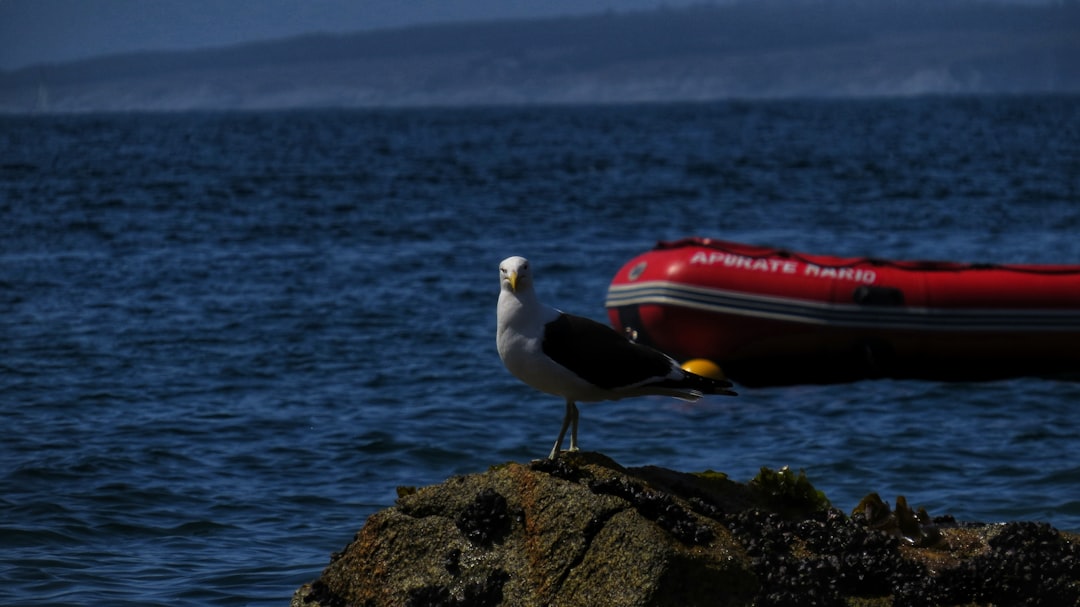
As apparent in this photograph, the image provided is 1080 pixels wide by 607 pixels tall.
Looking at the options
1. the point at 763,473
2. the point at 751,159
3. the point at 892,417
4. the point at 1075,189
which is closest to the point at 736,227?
the point at 1075,189

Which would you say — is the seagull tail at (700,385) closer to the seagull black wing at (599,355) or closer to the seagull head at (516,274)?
the seagull black wing at (599,355)

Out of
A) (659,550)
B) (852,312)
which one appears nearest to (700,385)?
(659,550)

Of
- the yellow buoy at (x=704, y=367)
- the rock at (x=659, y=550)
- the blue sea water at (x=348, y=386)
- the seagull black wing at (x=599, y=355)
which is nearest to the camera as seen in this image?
the rock at (x=659, y=550)

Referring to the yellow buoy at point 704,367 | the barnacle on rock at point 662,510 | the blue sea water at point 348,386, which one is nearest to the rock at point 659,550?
the barnacle on rock at point 662,510

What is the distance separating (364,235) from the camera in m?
27.2

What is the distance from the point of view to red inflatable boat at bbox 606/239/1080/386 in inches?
524

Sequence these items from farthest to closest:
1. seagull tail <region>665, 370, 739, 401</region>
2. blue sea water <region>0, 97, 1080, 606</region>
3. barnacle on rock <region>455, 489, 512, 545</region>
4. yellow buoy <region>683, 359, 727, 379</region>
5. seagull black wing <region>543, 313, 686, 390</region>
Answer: yellow buoy <region>683, 359, 727, 379</region>
blue sea water <region>0, 97, 1080, 606</region>
seagull tail <region>665, 370, 739, 401</region>
seagull black wing <region>543, 313, 686, 390</region>
barnacle on rock <region>455, 489, 512, 545</region>

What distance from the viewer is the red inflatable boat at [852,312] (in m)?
13.3

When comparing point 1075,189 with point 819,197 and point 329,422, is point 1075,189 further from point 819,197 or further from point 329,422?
point 329,422

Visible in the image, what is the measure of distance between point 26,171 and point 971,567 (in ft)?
159

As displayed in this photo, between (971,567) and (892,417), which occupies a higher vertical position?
(971,567)

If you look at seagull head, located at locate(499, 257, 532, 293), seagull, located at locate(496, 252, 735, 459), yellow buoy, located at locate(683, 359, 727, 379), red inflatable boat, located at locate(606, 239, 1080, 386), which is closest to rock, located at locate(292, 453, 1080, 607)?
seagull, located at locate(496, 252, 735, 459)

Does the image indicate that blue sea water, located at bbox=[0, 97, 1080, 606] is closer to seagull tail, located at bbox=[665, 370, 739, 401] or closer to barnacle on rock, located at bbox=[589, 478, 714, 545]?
barnacle on rock, located at bbox=[589, 478, 714, 545]

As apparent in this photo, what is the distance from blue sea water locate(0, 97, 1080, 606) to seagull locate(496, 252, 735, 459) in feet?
7.38
